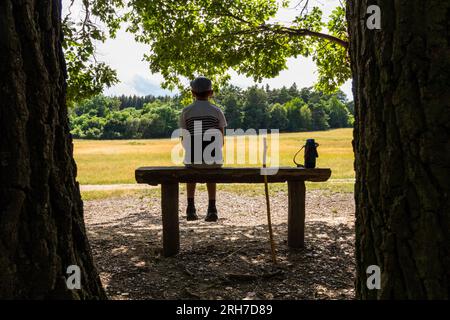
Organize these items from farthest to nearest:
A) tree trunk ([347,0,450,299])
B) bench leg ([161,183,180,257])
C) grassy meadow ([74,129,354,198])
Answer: grassy meadow ([74,129,354,198]), bench leg ([161,183,180,257]), tree trunk ([347,0,450,299])

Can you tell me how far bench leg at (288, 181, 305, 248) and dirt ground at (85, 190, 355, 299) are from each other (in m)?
0.16

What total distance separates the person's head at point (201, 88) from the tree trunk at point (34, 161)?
3297 mm

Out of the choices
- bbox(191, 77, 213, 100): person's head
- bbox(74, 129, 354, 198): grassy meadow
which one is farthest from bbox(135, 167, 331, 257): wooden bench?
bbox(74, 129, 354, 198): grassy meadow

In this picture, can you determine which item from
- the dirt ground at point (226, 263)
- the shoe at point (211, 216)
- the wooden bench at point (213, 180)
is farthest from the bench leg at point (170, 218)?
the shoe at point (211, 216)

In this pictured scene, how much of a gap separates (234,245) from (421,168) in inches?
160

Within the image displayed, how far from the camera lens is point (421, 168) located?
75.6 inches

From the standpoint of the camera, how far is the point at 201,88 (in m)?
A: 5.66

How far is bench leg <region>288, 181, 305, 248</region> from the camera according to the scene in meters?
5.47

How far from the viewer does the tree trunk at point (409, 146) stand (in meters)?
1.88
